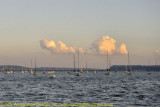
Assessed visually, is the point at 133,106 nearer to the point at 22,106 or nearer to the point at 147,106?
the point at 147,106

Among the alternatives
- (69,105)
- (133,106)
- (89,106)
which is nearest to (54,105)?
(69,105)

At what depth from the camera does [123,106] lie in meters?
42.3

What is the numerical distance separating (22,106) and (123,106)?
537 inches

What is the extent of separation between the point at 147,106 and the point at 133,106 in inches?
80.9

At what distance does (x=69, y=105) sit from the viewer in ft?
138

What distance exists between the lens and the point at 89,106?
41281 millimetres

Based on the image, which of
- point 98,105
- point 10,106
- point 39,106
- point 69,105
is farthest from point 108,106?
point 10,106

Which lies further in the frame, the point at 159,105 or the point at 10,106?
the point at 159,105

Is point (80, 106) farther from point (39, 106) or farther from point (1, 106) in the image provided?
point (1, 106)

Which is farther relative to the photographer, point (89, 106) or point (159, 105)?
point (159, 105)

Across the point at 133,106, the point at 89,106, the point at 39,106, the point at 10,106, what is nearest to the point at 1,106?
the point at 10,106

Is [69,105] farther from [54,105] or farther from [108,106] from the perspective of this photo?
[108,106]

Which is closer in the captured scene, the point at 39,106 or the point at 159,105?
the point at 39,106

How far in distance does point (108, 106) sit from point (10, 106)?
13.1 meters
